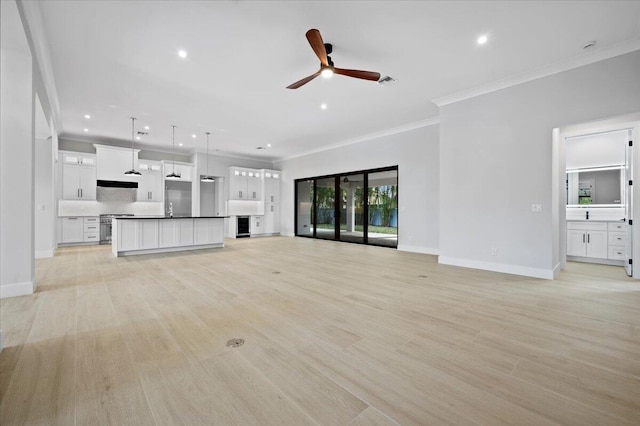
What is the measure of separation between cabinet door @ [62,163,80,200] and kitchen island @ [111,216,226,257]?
284 centimetres

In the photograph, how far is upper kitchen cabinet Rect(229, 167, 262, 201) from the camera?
10.4m

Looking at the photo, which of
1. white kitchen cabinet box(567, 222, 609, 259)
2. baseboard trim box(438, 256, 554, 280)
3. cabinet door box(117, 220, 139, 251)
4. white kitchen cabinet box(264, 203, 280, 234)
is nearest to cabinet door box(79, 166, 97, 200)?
cabinet door box(117, 220, 139, 251)

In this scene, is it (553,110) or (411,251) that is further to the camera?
(411,251)

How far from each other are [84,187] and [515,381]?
1051 cm

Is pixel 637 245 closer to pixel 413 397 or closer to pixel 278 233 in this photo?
pixel 413 397

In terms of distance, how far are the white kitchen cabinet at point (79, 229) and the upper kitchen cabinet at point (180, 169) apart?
99.9 inches

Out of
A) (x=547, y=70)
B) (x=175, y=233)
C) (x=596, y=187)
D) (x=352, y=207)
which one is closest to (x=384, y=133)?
(x=352, y=207)

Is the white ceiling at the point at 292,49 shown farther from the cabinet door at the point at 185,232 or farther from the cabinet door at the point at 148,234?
the cabinet door at the point at 185,232

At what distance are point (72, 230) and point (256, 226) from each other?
5433mm

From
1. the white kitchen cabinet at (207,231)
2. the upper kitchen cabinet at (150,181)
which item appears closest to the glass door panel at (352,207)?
the white kitchen cabinet at (207,231)

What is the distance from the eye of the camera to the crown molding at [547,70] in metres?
3.57

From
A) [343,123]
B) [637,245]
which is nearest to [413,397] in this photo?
[637,245]

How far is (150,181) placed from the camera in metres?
9.12

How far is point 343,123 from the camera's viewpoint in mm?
6988
